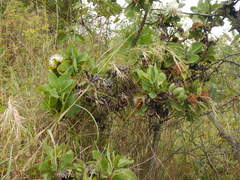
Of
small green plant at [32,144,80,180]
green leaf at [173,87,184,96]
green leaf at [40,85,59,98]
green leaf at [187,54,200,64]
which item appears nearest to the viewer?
small green plant at [32,144,80,180]

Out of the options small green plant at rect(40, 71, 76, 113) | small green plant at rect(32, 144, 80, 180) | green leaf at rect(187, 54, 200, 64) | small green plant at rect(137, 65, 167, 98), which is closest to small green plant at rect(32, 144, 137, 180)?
small green plant at rect(32, 144, 80, 180)

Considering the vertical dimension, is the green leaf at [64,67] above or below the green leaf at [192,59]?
below

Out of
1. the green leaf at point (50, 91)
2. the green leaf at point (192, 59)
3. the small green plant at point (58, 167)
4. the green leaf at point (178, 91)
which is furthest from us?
the green leaf at point (192, 59)

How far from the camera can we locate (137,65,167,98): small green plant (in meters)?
1.24

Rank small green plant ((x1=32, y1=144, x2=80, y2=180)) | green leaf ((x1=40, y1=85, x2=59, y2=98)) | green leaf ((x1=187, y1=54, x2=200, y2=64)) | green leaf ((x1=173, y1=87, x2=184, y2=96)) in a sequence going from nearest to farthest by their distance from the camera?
small green plant ((x1=32, y1=144, x2=80, y2=180)), green leaf ((x1=40, y1=85, x2=59, y2=98)), green leaf ((x1=173, y1=87, x2=184, y2=96)), green leaf ((x1=187, y1=54, x2=200, y2=64))

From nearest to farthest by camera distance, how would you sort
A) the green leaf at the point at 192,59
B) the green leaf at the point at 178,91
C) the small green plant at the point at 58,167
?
the small green plant at the point at 58,167, the green leaf at the point at 178,91, the green leaf at the point at 192,59

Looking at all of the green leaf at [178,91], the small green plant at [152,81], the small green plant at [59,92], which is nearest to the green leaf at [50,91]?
the small green plant at [59,92]

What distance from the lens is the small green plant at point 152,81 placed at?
4.06 feet

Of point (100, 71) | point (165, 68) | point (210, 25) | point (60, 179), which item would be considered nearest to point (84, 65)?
point (100, 71)

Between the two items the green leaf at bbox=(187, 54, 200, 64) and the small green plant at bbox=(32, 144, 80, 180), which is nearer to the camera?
the small green plant at bbox=(32, 144, 80, 180)

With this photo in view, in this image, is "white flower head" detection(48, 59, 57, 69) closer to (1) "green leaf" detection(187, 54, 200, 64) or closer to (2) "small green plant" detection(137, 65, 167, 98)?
(2) "small green plant" detection(137, 65, 167, 98)

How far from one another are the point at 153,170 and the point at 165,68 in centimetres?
45

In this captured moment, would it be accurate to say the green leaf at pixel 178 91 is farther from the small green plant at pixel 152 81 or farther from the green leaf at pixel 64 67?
the green leaf at pixel 64 67

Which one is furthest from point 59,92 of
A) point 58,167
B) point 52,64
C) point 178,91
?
point 178,91
